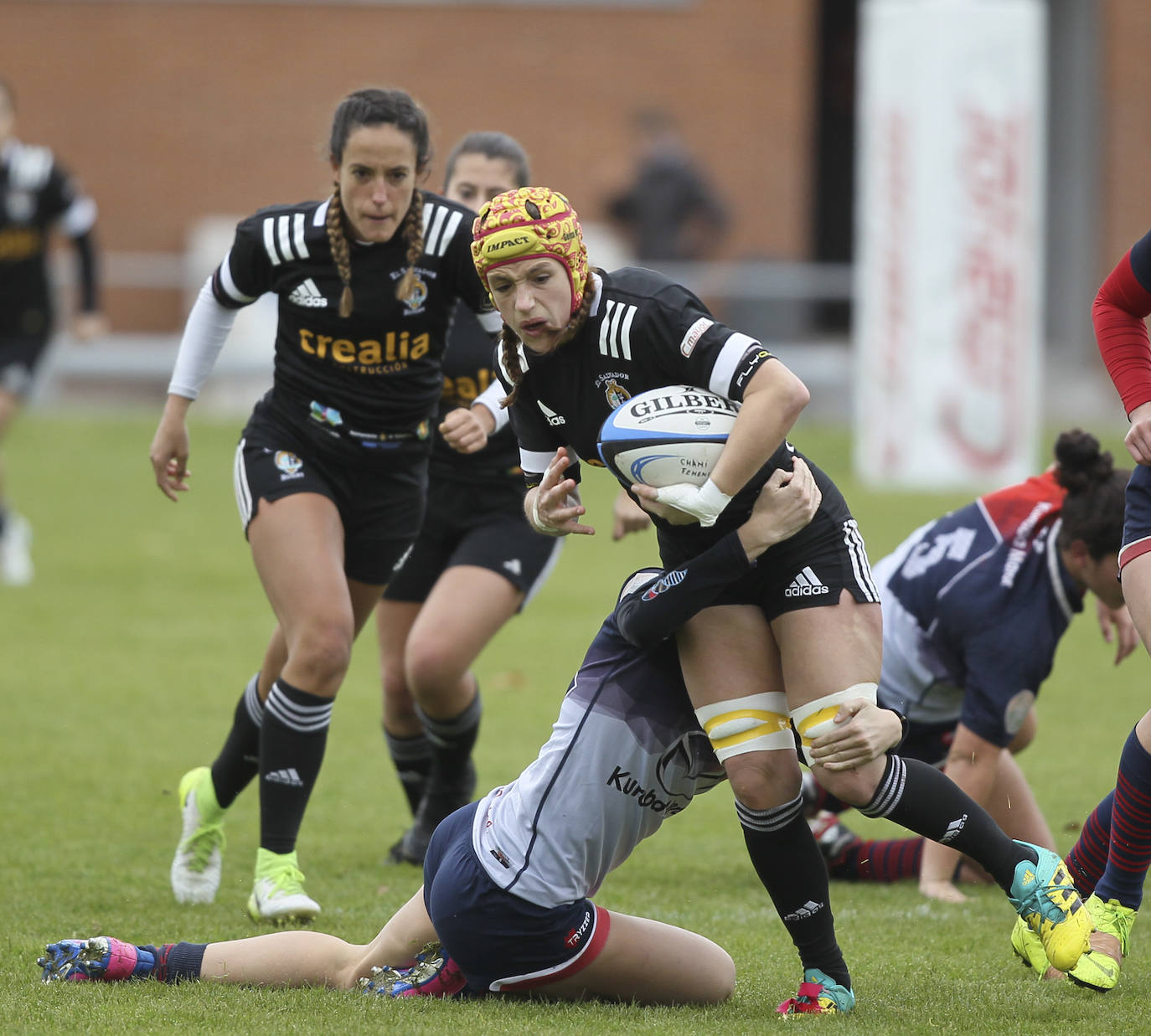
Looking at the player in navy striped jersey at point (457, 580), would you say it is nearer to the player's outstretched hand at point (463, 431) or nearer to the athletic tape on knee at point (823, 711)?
the player's outstretched hand at point (463, 431)

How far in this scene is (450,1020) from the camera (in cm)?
363

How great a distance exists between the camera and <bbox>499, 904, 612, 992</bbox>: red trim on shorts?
3787mm

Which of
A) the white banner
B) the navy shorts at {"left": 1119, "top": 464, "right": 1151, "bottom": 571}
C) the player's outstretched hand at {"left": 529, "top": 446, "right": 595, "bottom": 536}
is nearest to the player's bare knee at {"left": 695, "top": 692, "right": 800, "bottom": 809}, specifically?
the player's outstretched hand at {"left": 529, "top": 446, "right": 595, "bottom": 536}

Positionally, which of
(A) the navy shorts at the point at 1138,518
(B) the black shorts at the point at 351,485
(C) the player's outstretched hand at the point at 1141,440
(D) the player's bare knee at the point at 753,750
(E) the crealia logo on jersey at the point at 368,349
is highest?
(E) the crealia logo on jersey at the point at 368,349

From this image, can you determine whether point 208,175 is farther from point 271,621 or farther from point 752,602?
point 752,602

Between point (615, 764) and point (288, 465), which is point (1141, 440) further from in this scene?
point (288, 465)

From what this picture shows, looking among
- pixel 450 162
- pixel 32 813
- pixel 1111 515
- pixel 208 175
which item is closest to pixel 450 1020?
pixel 1111 515

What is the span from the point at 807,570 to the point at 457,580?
1.97m

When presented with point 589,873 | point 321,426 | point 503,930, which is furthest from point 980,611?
point 321,426

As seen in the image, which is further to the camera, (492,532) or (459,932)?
(492,532)

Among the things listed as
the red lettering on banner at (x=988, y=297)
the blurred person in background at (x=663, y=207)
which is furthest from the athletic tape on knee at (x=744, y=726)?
the blurred person in background at (x=663, y=207)

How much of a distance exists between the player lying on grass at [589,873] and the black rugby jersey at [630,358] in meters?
0.30

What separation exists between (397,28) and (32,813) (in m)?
17.5

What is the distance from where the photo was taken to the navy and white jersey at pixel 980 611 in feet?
15.6
